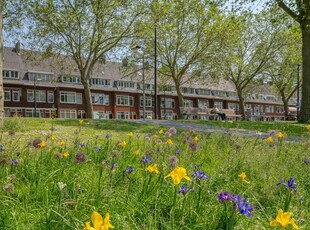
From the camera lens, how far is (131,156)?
4301 millimetres

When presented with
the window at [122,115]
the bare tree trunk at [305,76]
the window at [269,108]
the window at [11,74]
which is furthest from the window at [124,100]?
the bare tree trunk at [305,76]

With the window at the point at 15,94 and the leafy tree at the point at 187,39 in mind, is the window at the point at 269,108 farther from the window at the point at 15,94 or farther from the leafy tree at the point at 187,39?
the window at the point at 15,94

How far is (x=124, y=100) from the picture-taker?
56.7 meters

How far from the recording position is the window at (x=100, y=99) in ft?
176

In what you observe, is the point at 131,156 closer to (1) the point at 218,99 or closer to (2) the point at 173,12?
(2) the point at 173,12

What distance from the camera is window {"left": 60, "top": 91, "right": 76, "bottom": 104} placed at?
50375mm

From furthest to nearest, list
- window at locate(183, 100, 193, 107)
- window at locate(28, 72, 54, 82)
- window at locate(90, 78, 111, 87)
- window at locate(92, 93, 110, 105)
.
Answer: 1. window at locate(183, 100, 193, 107)
2. window at locate(90, 78, 111, 87)
3. window at locate(92, 93, 110, 105)
4. window at locate(28, 72, 54, 82)

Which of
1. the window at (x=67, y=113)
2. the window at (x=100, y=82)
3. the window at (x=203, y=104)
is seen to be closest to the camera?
the window at (x=67, y=113)

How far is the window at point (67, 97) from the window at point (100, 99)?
327 cm

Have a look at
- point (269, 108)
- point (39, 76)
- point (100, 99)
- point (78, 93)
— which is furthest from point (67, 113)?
point (269, 108)

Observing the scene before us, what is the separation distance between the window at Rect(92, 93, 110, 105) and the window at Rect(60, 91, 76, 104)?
129 inches

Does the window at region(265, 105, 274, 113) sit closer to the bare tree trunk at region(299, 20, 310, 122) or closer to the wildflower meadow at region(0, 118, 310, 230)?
the bare tree trunk at region(299, 20, 310, 122)

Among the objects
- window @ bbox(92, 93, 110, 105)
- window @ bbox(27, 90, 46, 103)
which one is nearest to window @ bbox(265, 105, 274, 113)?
window @ bbox(92, 93, 110, 105)

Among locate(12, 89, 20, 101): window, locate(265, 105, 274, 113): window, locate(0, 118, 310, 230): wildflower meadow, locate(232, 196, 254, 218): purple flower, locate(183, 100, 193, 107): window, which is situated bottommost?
locate(0, 118, 310, 230): wildflower meadow
